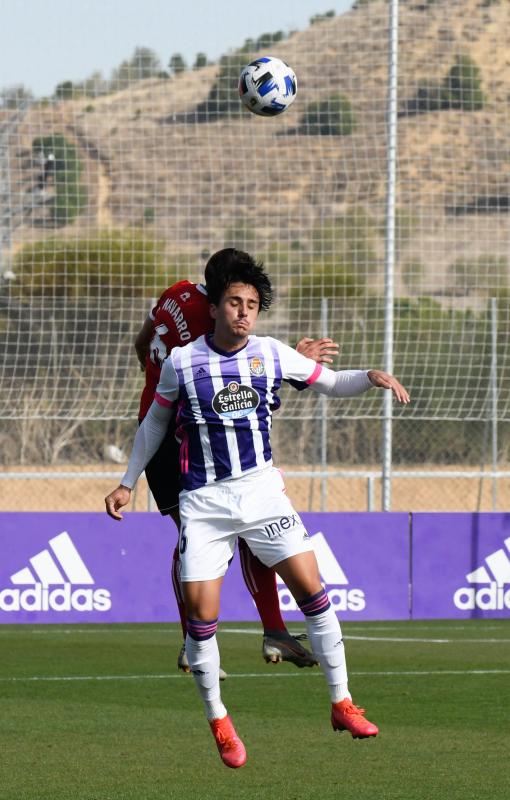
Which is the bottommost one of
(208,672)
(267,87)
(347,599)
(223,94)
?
(347,599)

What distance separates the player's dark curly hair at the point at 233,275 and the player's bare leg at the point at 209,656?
51.0 inches

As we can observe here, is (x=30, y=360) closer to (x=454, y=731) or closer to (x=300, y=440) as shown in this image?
(x=300, y=440)

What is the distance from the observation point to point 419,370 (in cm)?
2080

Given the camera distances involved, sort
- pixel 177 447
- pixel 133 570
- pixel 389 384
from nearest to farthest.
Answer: pixel 389 384, pixel 177 447, pixel 133 570

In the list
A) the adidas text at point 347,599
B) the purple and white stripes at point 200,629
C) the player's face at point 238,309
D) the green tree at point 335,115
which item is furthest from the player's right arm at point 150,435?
the green tree at point 335,115

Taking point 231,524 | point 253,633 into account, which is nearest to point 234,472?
point 231,524

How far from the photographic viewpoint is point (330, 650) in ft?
23.0

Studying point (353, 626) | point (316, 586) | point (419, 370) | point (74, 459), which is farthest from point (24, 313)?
point (316, 586)

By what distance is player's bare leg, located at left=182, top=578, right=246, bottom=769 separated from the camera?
22.6 feet

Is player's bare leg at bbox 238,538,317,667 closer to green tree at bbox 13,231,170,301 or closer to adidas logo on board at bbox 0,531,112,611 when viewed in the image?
adidas logo on board at bbox 0,531,112,611

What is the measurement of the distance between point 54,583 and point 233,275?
8.55 metres

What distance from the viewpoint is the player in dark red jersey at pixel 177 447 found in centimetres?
754

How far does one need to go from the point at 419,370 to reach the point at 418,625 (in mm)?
6291

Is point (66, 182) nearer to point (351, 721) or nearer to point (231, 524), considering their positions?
point (231, 524)
